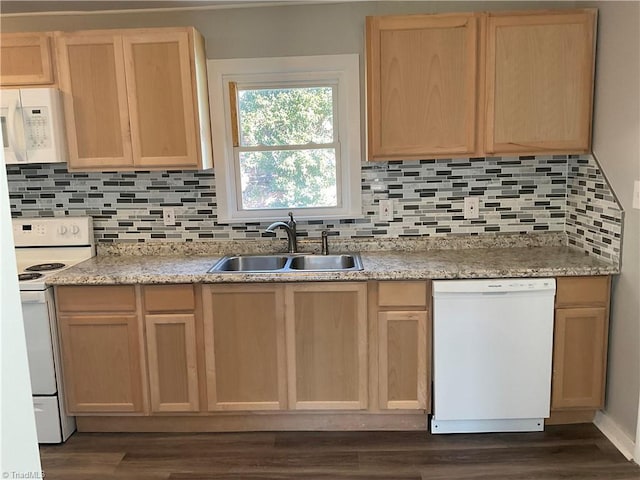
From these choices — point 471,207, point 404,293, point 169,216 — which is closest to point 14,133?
point 169,216

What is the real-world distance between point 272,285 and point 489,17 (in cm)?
170

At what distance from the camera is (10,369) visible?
87cm

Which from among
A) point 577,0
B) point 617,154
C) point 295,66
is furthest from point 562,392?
point 295,66

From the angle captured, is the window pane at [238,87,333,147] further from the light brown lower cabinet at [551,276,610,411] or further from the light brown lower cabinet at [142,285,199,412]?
the light brown lower cabinet at [551,276,610,411]

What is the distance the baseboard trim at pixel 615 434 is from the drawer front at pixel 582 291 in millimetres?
596

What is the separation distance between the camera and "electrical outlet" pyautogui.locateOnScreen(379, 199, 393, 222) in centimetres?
307

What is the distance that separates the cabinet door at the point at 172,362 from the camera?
104 inches

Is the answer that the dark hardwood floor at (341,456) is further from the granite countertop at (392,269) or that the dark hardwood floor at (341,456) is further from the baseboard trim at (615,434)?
the granite countertop at (392,269)

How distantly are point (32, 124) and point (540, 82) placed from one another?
8.42ft

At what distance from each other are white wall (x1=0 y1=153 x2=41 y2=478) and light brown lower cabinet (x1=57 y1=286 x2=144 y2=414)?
5.77ft

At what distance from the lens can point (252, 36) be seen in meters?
2.94

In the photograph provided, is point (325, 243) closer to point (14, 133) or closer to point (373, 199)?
point (373, 199)

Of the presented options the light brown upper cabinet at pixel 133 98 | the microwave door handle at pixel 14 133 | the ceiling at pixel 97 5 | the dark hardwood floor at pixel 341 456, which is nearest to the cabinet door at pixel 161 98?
the light brown upper cabinet at pixel 133 98

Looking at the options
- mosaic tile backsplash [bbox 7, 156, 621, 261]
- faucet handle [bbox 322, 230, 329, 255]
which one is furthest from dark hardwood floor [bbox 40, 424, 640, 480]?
mosaic tile backsplash [bbox 7, 156, 621, 261]
